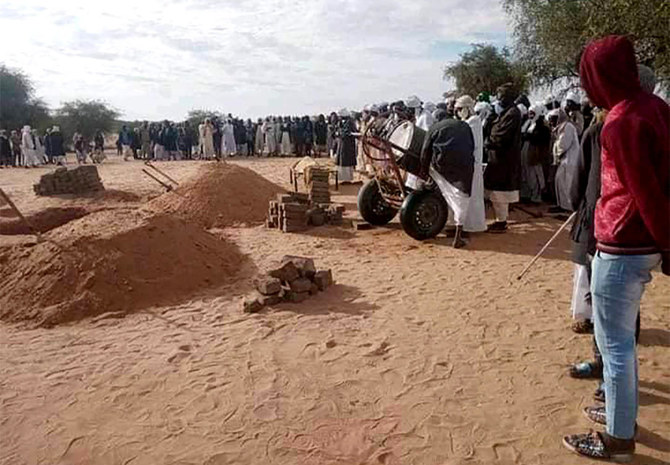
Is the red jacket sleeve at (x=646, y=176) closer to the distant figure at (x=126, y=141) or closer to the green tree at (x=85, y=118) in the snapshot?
the distant figure at (x=126, y=141)

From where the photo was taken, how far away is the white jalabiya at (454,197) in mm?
7398

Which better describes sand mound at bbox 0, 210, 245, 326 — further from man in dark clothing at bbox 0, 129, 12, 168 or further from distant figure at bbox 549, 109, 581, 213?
man in dark clothing at bbox 0, 129, 12, 168

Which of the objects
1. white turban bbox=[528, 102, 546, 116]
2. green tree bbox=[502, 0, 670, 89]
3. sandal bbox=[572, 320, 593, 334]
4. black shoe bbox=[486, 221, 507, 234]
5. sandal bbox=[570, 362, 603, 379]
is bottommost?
sandal bbox=[570, 362, 603, 379]

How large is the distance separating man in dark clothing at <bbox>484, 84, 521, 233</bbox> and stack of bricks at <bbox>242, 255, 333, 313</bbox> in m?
3.42

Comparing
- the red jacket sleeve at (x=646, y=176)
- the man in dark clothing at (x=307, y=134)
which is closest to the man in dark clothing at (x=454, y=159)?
the red jacket sleeve at (x=646, y=176)

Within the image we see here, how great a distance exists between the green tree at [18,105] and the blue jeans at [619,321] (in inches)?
1438

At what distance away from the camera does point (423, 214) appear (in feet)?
25.5

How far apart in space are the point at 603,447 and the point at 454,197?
4.85 metres

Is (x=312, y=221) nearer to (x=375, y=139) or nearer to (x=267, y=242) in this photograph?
(x=267, y=242)

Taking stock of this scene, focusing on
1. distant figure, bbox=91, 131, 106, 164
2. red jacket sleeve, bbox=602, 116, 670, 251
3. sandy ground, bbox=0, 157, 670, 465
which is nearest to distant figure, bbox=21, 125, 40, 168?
distant figure, bbox=91, 131, 106, 164

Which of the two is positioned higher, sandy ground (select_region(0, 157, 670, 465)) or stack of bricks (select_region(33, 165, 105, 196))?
stack of bricks (select_region(33, 165, 105, 196))

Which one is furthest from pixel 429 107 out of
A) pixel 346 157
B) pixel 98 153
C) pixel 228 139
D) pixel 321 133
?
pixel 98 153

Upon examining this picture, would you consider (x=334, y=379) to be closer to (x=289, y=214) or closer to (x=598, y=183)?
(x=598, y=183)

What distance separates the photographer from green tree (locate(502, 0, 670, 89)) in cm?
1091
